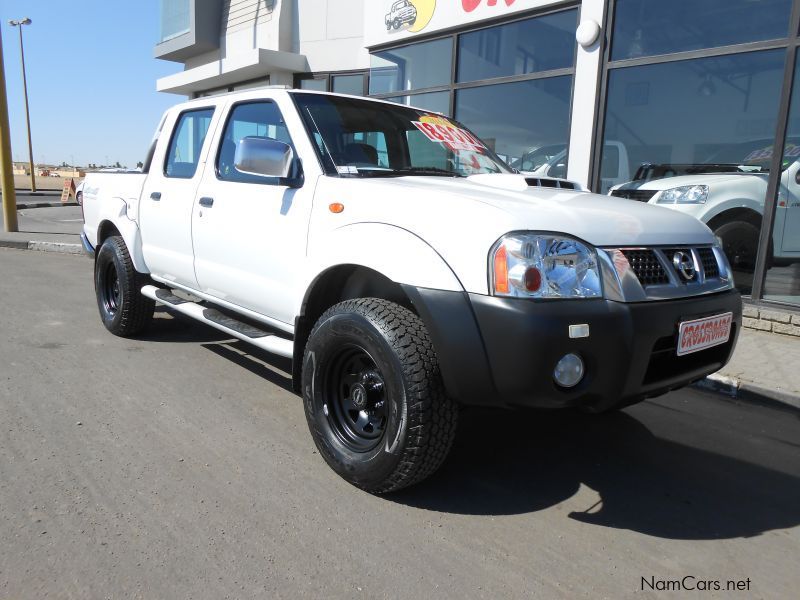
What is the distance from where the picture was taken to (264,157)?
302 centimetres

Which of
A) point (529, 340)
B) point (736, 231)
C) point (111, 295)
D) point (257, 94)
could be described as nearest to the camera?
point (529, 340)

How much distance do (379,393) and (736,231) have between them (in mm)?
5142

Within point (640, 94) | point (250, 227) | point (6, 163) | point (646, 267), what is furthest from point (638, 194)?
point (6, 163)

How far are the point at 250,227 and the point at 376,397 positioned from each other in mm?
1325

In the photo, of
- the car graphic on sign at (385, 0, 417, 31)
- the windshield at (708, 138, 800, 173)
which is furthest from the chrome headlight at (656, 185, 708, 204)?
the car graphic on sign at (385, 0, 417, 31)

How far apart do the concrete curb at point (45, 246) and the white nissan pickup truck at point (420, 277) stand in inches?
318

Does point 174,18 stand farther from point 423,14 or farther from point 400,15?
point 423,14

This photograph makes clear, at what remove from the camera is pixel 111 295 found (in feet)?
17.7

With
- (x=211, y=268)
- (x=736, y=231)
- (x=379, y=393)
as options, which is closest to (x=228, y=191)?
(x=211, y=268)

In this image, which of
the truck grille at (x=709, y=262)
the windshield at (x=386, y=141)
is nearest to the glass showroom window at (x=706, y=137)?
the windshield at (x=386, y=141)

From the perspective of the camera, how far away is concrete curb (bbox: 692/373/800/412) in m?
4.20

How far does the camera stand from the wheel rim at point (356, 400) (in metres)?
2.77

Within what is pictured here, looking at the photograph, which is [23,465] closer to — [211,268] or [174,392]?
[174,392]

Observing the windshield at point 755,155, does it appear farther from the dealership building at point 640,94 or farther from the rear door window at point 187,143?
the rear door window at point 187,143
